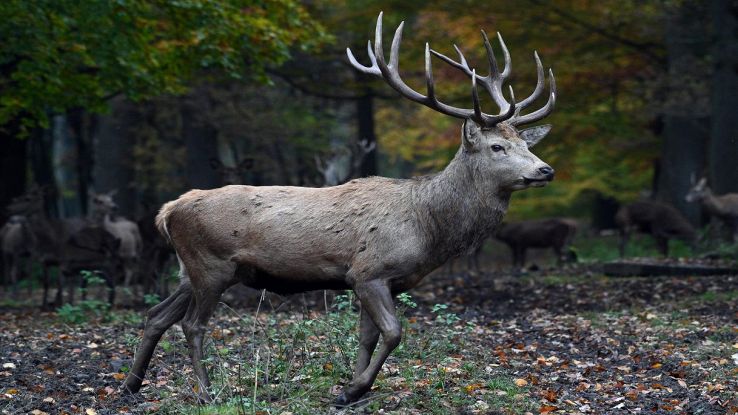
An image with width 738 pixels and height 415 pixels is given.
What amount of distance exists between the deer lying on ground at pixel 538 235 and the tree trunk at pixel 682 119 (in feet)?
8.64

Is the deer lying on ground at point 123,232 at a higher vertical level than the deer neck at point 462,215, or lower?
lower

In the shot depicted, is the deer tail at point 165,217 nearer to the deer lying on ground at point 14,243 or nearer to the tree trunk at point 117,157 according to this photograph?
the deer lying on ground at point 14,243

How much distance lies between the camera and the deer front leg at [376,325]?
6.33 m

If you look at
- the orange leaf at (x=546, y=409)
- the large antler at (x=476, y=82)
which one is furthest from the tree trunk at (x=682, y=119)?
the orange leaf at (x=546, y=409)

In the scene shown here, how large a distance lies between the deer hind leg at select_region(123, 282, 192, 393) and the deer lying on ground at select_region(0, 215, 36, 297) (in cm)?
905

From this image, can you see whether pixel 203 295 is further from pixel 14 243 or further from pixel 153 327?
pixel 14 243

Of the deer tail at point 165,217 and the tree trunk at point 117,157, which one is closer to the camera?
the deer tail at point 165,217

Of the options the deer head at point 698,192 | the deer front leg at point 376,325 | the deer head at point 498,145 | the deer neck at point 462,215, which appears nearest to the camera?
the deer front leg at point 376,325

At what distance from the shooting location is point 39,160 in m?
25.4

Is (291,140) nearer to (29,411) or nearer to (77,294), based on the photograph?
(77,294)

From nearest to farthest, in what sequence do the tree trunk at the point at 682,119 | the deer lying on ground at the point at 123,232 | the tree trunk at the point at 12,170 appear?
1. the deer lying on ground at the point at 123,232
2. the tree trunk at the point at 12,170
3. the tree trunk at the point at 682,119

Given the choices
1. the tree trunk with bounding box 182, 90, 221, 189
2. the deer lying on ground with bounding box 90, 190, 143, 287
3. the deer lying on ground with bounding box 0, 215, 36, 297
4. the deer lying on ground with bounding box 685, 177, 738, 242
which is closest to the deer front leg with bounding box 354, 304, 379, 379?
the deer lying on ground with bounding box 90, 190, 143, 287

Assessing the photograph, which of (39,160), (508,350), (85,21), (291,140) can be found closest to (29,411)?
(508,350)

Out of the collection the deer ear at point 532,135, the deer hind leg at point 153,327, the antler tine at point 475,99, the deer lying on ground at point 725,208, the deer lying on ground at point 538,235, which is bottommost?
the deer lying on ground at point 538,235
